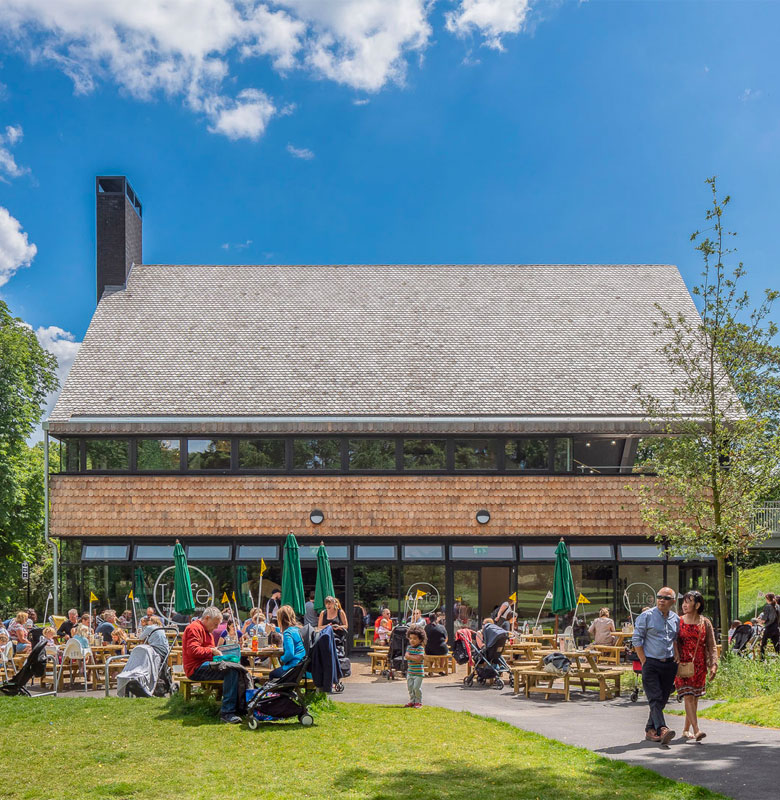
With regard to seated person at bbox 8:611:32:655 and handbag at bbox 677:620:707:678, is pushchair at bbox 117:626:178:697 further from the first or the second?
handbag at bbox 677:620:707:678

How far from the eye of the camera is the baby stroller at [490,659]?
48.9ft

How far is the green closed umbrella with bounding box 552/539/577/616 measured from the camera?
18109mm

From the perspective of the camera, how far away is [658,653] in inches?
364

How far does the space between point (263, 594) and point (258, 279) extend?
1021cm

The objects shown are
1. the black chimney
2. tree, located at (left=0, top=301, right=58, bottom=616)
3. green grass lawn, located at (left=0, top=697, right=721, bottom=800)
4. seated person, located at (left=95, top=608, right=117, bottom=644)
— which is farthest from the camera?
tree, located at (left=0, top=301, right=58, bottom=616)

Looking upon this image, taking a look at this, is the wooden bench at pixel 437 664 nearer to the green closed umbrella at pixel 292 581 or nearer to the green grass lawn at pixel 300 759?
the green closed umbrella at pixel 292 581

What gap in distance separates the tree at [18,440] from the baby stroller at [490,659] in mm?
17500

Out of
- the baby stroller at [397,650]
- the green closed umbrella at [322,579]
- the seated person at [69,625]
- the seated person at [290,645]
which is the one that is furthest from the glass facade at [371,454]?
the seated person at [290,645]

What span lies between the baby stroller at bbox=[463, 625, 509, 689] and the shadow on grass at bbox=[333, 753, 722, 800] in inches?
266

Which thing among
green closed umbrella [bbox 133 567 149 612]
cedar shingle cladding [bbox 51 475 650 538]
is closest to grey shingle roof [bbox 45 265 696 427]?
cedar shingle cladding [bbox 51 475 650 538]

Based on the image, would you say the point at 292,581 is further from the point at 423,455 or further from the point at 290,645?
the point at 290,645

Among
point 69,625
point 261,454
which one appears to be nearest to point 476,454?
point 261,454

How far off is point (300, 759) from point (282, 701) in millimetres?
1712

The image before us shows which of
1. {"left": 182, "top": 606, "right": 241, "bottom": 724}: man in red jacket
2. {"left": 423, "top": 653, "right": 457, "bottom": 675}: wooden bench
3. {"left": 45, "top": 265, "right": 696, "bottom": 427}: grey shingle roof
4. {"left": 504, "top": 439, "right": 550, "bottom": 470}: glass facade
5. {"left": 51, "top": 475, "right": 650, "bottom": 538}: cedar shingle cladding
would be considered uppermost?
{"left": 45, "top": 265, "right": 696, "bottom": 427}: grey shingle roof
